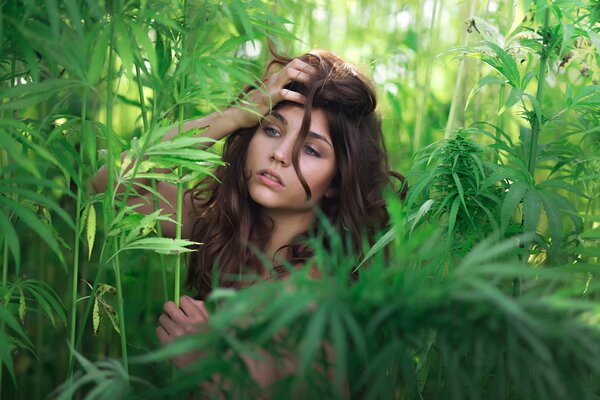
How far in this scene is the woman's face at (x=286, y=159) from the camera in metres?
1.71

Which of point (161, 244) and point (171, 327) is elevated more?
point (161, 244)

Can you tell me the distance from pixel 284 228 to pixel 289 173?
0.20 metres

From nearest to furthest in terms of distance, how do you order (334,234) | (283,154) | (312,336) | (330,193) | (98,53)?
(312,336) < (334,234) < (98,53) < (283,154) < (330,193)

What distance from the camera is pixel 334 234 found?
3.09ft

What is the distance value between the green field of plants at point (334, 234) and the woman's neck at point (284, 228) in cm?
21

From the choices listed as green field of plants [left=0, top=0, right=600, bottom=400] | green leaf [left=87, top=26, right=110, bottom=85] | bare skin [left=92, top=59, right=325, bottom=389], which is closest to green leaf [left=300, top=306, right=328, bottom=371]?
green field of plants [left=0, top=0, right=600, bottom=400]

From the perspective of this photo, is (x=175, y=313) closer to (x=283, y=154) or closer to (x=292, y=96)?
(x=283, y=154)

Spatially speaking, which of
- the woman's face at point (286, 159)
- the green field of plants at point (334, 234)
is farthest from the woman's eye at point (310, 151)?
the green field of plants at point (334, 234)

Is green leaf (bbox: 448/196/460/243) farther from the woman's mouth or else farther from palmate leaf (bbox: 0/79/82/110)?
palmate leaf (bbox: 0/79/82/110)

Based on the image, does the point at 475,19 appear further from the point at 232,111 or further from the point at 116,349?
the point at 116,349

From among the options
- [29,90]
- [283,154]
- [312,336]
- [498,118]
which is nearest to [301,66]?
[283,154]

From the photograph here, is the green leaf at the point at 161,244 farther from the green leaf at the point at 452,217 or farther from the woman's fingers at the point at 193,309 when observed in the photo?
the green leaf at the point at 452,217

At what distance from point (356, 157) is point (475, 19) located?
1.37 feet

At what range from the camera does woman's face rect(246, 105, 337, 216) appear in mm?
1711
